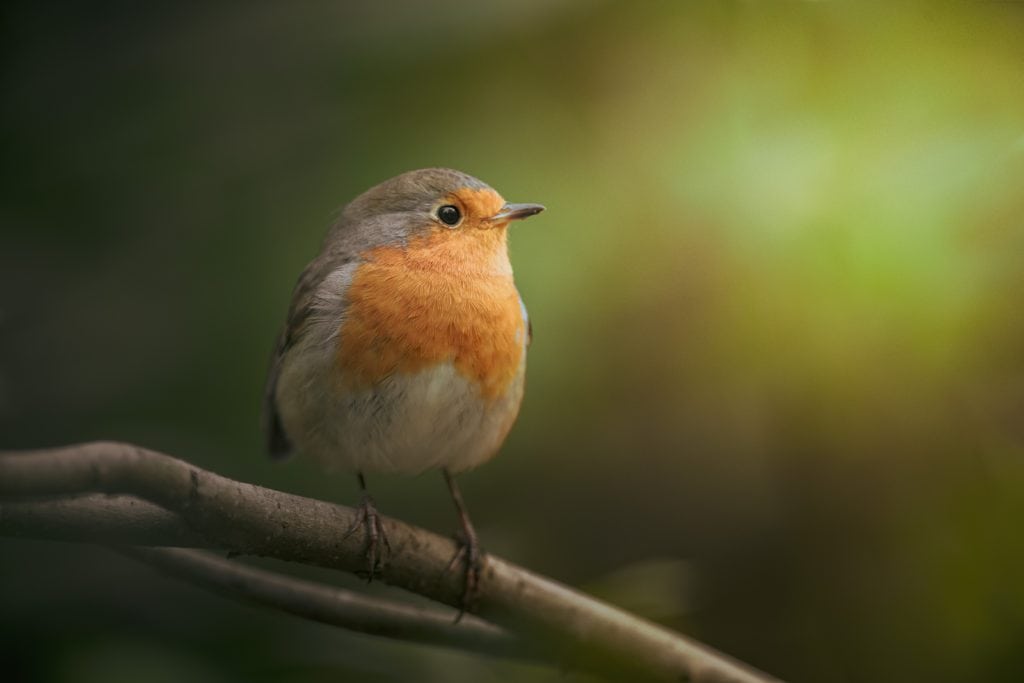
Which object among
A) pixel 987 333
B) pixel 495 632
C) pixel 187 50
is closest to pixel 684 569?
pixel 495 632

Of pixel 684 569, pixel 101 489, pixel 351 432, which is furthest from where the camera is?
pixel 684 569

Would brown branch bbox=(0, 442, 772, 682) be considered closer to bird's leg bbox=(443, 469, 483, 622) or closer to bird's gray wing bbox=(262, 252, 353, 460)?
bird's leg bbox=(443, 469, 483, 622)

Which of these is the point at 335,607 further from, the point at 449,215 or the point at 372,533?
the point at 449,215

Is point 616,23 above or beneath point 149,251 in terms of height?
above

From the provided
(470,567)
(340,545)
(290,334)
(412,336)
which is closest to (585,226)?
(412,336)

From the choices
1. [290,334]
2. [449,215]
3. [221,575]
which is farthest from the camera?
[290,334]

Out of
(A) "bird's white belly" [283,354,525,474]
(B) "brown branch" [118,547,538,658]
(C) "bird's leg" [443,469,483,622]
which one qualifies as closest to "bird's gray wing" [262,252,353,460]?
(A) "bird's white belly" [283,354,525,474]

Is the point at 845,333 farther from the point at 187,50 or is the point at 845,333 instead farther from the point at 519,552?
the point at 187,50
